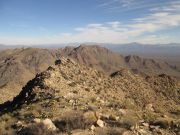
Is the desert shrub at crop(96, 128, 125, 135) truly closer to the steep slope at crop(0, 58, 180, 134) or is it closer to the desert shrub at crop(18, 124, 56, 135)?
the steep slope at crop(0, 58, 180, 134)

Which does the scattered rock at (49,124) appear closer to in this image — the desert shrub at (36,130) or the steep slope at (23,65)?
the desert shrub at (36,130)

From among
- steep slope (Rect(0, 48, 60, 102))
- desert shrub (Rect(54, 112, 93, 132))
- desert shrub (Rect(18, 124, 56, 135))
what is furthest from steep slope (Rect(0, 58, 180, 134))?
steep slope (Rect(0, 48, 60, 102))

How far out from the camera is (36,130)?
13.1 m

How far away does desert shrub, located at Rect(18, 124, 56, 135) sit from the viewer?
505 inches

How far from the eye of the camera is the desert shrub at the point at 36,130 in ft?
42.1

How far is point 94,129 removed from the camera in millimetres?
13336

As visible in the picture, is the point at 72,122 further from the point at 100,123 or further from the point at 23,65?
the point at 23,65

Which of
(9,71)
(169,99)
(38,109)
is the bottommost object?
(9,71)

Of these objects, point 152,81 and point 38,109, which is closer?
point 38,109

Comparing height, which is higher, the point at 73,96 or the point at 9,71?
the point at 73,96

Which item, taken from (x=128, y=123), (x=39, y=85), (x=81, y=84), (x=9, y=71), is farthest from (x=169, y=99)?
(x=9, y=71)

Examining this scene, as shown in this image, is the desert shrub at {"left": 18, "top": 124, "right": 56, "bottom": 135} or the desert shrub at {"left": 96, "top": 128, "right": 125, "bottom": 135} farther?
the desert shrub at {"left": 18, "top": 124, "right": 56, "bottom": 135}

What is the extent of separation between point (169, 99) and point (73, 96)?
19645mm

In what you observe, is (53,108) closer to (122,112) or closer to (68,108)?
(68,108)
